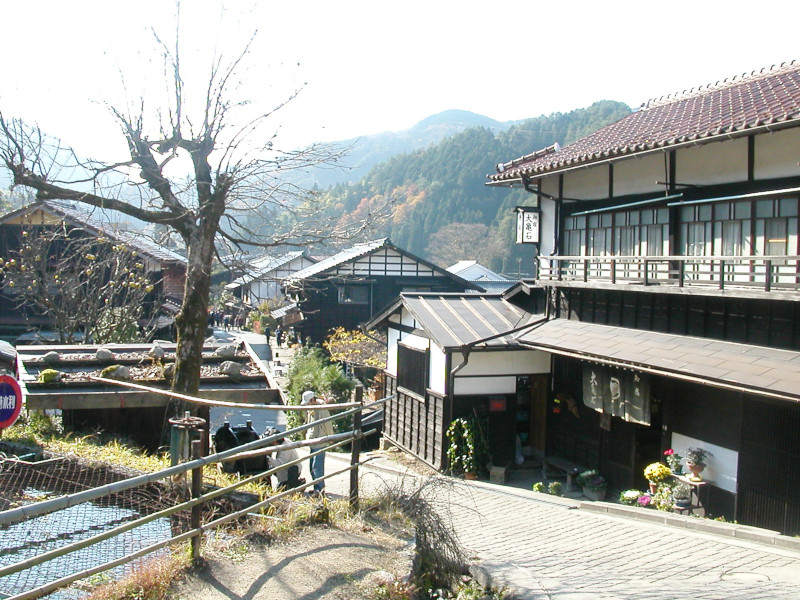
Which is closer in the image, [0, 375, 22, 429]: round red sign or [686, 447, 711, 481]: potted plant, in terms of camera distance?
[0, 375, 22, 429]: round red sign

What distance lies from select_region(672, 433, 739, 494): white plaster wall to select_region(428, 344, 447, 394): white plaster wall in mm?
5348

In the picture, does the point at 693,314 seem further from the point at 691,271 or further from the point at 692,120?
the point at 692,120

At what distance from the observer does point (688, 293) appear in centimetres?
1074

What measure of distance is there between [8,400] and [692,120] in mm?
11825

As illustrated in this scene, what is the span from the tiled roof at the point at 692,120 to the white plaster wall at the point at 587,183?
20.7 inches

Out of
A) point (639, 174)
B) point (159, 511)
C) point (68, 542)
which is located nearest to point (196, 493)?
point (159, 511)

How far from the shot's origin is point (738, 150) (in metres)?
11.2

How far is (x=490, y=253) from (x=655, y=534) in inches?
2234

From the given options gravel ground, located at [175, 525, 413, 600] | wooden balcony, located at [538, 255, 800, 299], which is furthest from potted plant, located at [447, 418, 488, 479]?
gravel ground, located at [175, 525, 413, 600]

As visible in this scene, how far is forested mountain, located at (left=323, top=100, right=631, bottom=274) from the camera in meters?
66.9

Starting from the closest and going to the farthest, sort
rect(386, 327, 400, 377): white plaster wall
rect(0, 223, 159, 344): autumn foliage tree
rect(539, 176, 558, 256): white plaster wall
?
rect(539, 176, 558, 256): white plaster wall < rect(386, 327, 400, 377): white plaster wall < rect(0, 223, 159, 344): autumn foliage tree

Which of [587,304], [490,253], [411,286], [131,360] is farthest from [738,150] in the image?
[490,253]

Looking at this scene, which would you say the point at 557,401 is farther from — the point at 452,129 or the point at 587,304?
the point at 452,129

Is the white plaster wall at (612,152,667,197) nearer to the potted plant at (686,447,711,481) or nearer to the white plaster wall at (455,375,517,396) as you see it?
the white plaster wall at (455,375,517,396)
